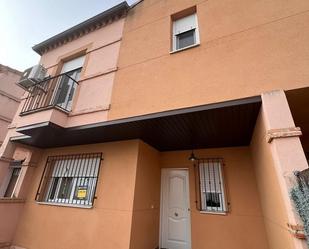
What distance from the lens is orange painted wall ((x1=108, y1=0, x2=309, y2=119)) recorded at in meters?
2.99

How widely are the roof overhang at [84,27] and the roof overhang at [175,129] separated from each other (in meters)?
3.84

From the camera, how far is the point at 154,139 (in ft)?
16.0

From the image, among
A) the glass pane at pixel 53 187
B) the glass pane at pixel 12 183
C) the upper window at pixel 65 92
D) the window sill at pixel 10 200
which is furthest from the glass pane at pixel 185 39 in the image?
the glass pane at pixel 12 183

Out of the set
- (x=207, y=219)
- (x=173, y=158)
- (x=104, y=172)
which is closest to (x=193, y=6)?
(x=173, y=158)

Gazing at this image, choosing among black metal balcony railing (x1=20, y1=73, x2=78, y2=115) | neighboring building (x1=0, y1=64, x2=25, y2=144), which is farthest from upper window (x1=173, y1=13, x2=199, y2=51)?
neighboring building (x1=0, y1=64, x2=25, y2=144)

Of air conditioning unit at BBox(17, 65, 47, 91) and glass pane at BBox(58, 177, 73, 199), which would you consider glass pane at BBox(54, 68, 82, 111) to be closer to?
air conditioning unit at BBox(17, 65, 47, 91)

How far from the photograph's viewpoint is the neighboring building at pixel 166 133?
303cm

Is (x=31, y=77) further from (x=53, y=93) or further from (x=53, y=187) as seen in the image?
(x=53, y=187)

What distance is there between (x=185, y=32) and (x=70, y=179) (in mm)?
5636

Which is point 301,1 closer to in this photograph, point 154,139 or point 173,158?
point 154,139

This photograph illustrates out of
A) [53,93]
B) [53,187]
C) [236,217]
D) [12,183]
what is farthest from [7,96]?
[236,217]

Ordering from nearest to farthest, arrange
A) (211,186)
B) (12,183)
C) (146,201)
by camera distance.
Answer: (146,201), (211,186), (12,183)

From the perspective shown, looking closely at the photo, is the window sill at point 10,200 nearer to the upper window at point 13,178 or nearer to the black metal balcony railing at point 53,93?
the upper window at point 13,178

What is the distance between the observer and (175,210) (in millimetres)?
5312
